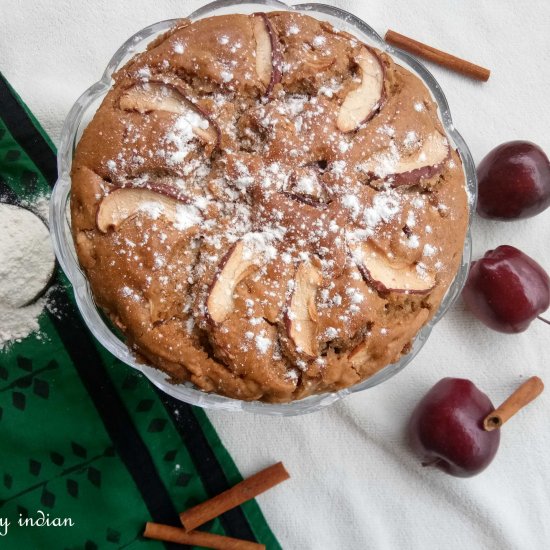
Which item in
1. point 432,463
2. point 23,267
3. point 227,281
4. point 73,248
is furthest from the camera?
point 432,463

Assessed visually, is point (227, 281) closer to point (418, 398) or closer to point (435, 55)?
point (418, 398)

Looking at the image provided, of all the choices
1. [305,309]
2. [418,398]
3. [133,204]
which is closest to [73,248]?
[133,204]

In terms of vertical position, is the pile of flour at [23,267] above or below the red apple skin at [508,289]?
below

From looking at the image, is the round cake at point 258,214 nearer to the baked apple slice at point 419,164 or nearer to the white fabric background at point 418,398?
the baked apple slice at point 419,164

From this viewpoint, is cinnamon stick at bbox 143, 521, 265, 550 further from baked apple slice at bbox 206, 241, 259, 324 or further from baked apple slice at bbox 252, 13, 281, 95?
baked apple slice at bbox 252, 13, 281, 95

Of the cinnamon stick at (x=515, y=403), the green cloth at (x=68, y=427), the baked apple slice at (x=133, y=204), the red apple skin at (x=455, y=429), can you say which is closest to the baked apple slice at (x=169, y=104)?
the baked apple slice at (x=133, y=204)

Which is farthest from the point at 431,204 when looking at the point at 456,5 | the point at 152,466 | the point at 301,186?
the point at 152,466

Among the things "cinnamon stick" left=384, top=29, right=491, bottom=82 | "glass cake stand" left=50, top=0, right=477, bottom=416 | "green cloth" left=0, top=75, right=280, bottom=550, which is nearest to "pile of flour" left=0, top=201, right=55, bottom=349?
"green cloth" left=0, top=75, right=280, bottom=550
